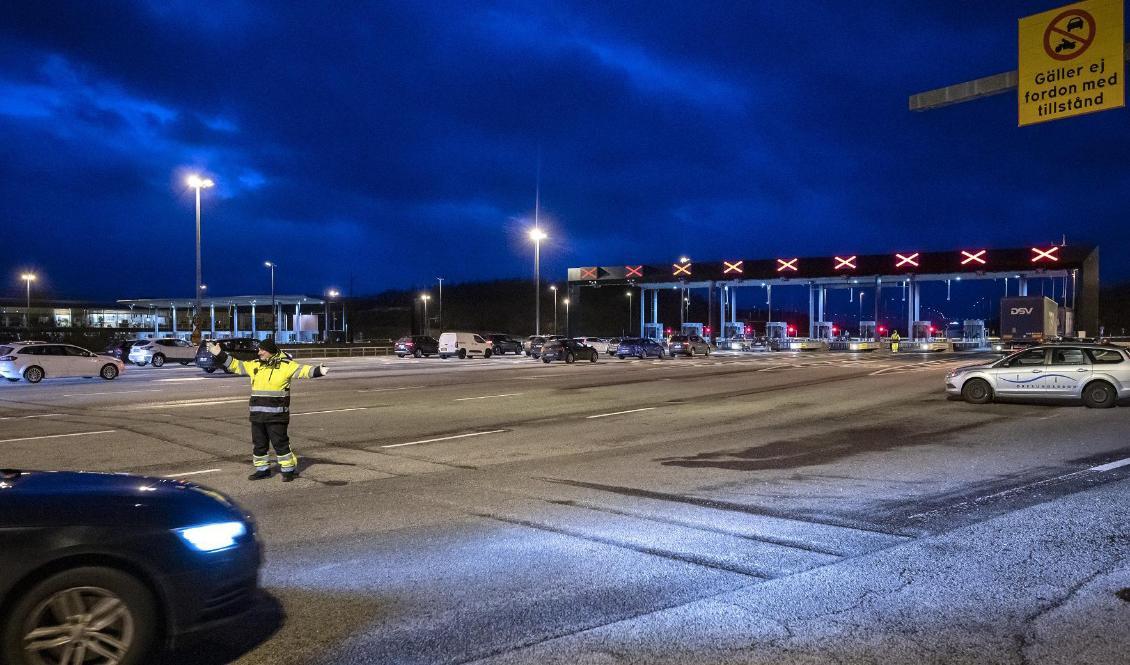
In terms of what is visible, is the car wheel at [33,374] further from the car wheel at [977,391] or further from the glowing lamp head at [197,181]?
the car wheel at [977,391]

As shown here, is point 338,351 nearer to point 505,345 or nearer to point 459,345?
point 459,345

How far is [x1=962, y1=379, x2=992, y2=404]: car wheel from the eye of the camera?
58.9ft

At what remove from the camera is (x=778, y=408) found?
17.4 meters

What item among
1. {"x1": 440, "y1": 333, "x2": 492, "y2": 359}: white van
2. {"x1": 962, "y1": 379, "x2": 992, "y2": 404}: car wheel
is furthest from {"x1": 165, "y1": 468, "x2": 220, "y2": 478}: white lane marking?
{"x1": 440, "y1": 333, "x2": 492, "y2": 359}: white van

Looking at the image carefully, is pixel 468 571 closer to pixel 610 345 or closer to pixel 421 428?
pixel 421 428

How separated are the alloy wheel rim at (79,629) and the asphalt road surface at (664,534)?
1.21 feet

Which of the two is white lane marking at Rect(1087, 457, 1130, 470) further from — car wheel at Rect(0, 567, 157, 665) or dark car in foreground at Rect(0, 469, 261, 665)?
car wheel at Rect(0, 567, 157, 665)

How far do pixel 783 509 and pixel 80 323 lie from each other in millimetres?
123295

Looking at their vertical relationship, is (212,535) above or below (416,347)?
above

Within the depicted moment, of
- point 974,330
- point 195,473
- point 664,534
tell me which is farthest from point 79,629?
point 974,330

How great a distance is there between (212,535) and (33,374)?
2856 centimetres

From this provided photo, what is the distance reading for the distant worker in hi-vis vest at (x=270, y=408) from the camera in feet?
29.1

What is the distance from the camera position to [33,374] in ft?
89.0

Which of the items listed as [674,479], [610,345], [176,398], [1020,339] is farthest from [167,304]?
[674,479]
